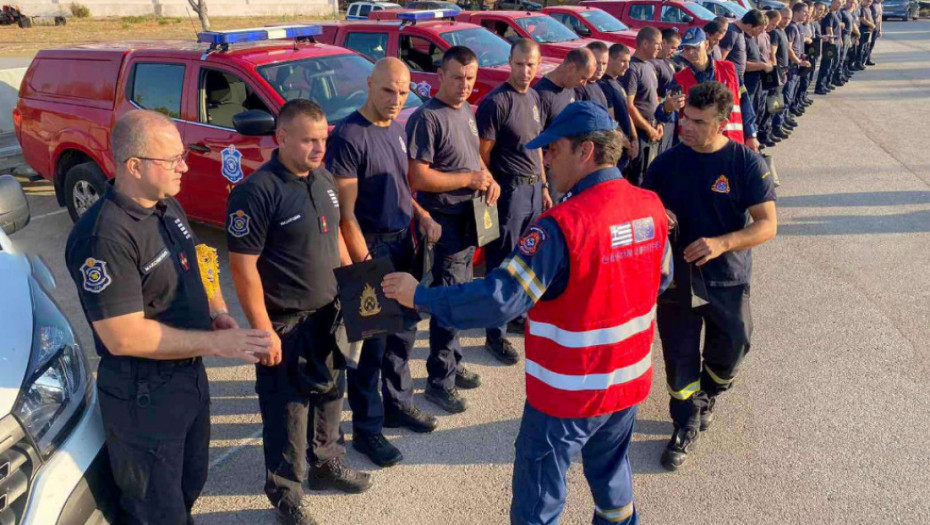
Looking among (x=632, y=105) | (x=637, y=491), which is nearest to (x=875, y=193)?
(x=632, y=105)

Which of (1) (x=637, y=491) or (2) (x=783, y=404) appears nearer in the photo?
(1) (x=637, y=491)

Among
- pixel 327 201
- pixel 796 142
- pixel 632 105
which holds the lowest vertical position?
pixel 796 142

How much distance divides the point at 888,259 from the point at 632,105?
8.70 ft

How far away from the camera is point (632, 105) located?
6648mm

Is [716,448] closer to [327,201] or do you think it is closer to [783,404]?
[783,404]

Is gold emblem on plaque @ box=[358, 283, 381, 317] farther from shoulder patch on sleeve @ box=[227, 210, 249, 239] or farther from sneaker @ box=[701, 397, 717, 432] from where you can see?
sneaker @ box=[701, 397, 717, 432]

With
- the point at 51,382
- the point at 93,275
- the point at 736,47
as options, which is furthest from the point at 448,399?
the point at 736,47

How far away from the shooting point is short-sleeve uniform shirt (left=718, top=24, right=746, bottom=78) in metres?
8.87

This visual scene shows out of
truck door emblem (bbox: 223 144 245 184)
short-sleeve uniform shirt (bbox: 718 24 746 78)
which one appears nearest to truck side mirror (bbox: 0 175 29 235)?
truck door emblem (bbox: 223 144 245 184)

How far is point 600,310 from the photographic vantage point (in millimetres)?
2359

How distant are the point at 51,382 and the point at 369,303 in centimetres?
116

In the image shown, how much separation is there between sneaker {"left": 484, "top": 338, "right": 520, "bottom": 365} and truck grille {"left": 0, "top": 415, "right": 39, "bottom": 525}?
A: 294 centimetres

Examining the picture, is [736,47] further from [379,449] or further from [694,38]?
[379,449]

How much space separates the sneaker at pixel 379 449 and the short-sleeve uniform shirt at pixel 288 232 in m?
0.89
